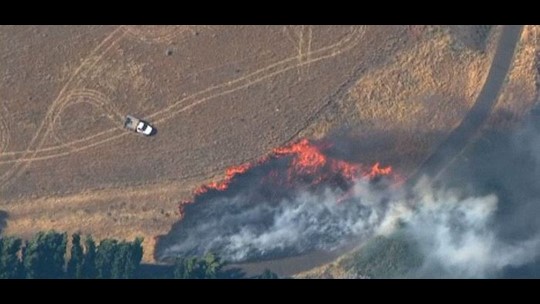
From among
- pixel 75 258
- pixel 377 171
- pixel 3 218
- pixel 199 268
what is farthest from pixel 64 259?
pixel 377 171

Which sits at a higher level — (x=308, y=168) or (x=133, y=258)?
(x=308, y=168)

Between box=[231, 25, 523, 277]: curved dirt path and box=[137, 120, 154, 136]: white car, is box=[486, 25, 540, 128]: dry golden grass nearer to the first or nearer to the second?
box=[231, 25, 523, 277]: curved dirt path

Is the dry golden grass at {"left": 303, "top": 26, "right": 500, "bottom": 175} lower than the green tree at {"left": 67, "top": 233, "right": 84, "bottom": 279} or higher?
higher

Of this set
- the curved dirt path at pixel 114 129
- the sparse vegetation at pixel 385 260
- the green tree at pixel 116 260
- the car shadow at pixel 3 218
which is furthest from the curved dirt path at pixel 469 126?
the car shadow at pixel 3 218

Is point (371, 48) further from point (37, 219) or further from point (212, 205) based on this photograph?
point (37, 219)

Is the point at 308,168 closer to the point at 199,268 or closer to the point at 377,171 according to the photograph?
the point at 377,171

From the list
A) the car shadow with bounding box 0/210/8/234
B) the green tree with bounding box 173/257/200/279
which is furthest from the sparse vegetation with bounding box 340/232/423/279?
the car shadow with bounding box 0/210/8/234

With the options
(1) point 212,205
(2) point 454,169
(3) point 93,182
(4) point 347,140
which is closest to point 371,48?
(4) point 347,140

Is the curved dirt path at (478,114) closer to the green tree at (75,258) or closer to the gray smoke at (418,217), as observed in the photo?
the gray smoke at (418,217)
